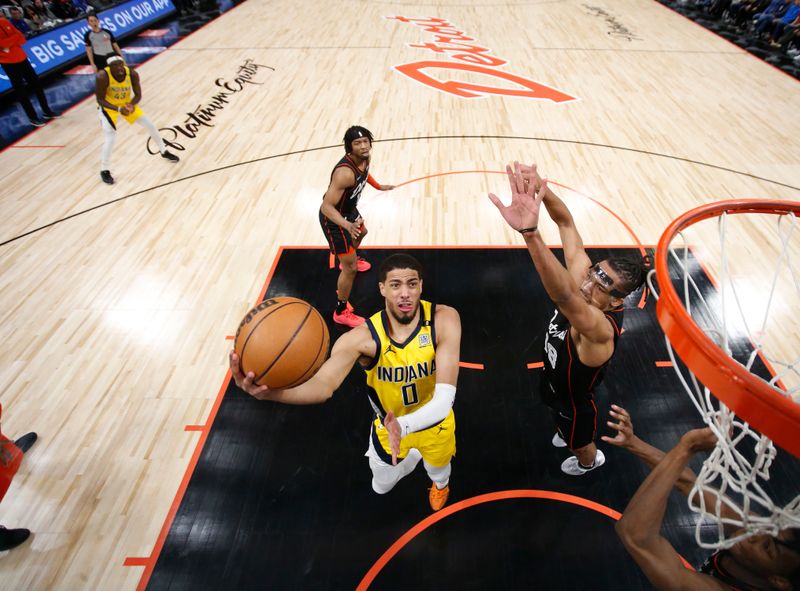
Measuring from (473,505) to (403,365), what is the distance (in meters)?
1.38

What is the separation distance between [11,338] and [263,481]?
3234mm

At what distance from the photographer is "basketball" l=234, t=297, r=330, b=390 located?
7.87 feet

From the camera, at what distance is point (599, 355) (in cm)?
256

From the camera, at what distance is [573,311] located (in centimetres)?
223

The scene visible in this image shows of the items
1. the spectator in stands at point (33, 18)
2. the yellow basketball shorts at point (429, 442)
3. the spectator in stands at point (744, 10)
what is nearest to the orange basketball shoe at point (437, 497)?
the yellow basketball shorts at point (429, 442)

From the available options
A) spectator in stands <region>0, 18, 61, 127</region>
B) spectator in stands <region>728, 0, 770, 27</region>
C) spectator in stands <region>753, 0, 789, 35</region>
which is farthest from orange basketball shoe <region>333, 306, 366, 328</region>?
spectator in stands <region>728, 0, 770, 27</region>

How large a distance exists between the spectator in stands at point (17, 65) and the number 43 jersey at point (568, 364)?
979 centimetres

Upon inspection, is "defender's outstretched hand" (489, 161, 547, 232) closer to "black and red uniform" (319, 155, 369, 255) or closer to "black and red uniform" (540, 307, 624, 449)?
"black and red uniform" (540, 307, 624, 449)

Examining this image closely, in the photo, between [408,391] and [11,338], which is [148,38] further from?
[408,391]

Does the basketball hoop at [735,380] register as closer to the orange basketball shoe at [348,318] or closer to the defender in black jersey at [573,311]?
the defender in black jersey at [573,311]

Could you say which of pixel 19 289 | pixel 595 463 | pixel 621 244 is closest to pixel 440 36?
pixel 621 244

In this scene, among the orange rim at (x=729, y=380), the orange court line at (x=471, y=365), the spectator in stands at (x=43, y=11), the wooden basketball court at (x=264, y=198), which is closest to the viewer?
the orange rim at (x=729, y=380)

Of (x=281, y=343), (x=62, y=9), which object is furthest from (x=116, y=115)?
(x=62, y=9)

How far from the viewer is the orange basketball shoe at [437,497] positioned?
10.5 feet
